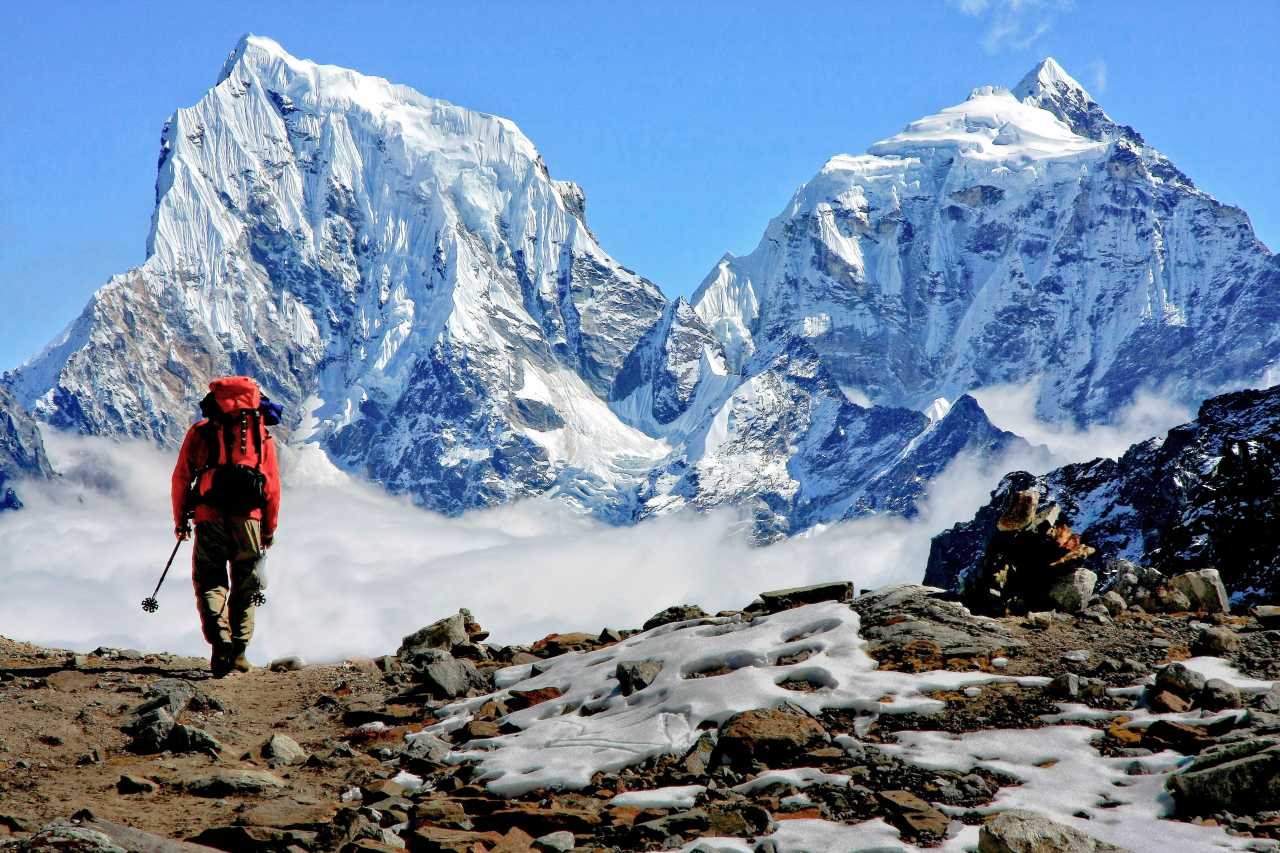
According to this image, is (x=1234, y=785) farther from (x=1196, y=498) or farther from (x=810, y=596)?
(x=1196, y=498)

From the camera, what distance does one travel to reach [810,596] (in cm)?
1536

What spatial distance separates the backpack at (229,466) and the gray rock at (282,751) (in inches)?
198

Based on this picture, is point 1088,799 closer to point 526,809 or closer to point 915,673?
point 915,673

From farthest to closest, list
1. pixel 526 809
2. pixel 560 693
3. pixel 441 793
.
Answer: pixel 560 693
pixel 441 793
pixel 526 809

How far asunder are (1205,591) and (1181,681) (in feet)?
16.4

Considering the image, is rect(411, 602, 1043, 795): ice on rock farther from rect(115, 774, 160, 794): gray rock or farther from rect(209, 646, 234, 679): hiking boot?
rect(209, 646, 234, 679): hiking boot

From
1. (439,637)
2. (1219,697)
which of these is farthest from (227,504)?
(1219,697)

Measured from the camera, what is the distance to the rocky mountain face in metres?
46.2

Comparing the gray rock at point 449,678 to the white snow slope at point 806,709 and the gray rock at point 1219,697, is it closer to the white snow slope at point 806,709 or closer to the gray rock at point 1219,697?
the white snow slope at point 806,709

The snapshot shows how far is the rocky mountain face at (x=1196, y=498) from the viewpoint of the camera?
46.2 metres

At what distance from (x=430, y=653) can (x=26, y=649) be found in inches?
225

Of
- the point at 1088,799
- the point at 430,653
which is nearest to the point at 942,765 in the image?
the point at 1088,799

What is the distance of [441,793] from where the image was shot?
10.2m

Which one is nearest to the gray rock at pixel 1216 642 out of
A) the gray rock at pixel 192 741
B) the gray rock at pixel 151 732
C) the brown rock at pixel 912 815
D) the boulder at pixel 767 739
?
the boulder at pixel 767 739
